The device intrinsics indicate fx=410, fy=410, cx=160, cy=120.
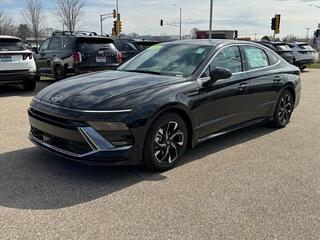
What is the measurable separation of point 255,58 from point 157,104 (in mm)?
2616

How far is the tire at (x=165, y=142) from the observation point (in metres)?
4.68

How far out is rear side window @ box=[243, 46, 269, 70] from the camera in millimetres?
6375

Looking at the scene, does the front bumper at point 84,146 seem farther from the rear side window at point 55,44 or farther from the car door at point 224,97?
the rear side window at point 55,44

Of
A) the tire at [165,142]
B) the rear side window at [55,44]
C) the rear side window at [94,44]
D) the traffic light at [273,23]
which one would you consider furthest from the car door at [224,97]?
the traffic light at [273,23]

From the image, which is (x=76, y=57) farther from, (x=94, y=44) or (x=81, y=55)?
(x=94, y=44)

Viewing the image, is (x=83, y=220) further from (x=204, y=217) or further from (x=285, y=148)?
(x=285, y=148)

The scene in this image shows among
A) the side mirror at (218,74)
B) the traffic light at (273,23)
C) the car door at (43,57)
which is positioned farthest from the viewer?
the traffic light at (273,23)

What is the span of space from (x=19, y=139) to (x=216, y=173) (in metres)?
3.08

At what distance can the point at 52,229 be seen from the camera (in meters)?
3.45

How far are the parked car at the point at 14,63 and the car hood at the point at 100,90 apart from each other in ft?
20.3

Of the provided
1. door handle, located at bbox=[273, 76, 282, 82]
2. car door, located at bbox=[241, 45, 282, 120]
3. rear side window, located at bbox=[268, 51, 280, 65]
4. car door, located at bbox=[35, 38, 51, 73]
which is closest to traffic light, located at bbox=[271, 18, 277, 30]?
car door, located at bbox=[35, 38, 51, 73]

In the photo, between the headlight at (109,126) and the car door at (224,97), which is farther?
the car door at (224,97)

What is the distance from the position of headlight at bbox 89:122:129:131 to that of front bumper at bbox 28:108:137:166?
45 millimetres

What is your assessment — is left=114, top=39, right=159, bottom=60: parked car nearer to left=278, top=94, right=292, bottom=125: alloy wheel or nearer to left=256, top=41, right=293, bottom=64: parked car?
left=256, top=41, right=293, bottom=64: parked car
